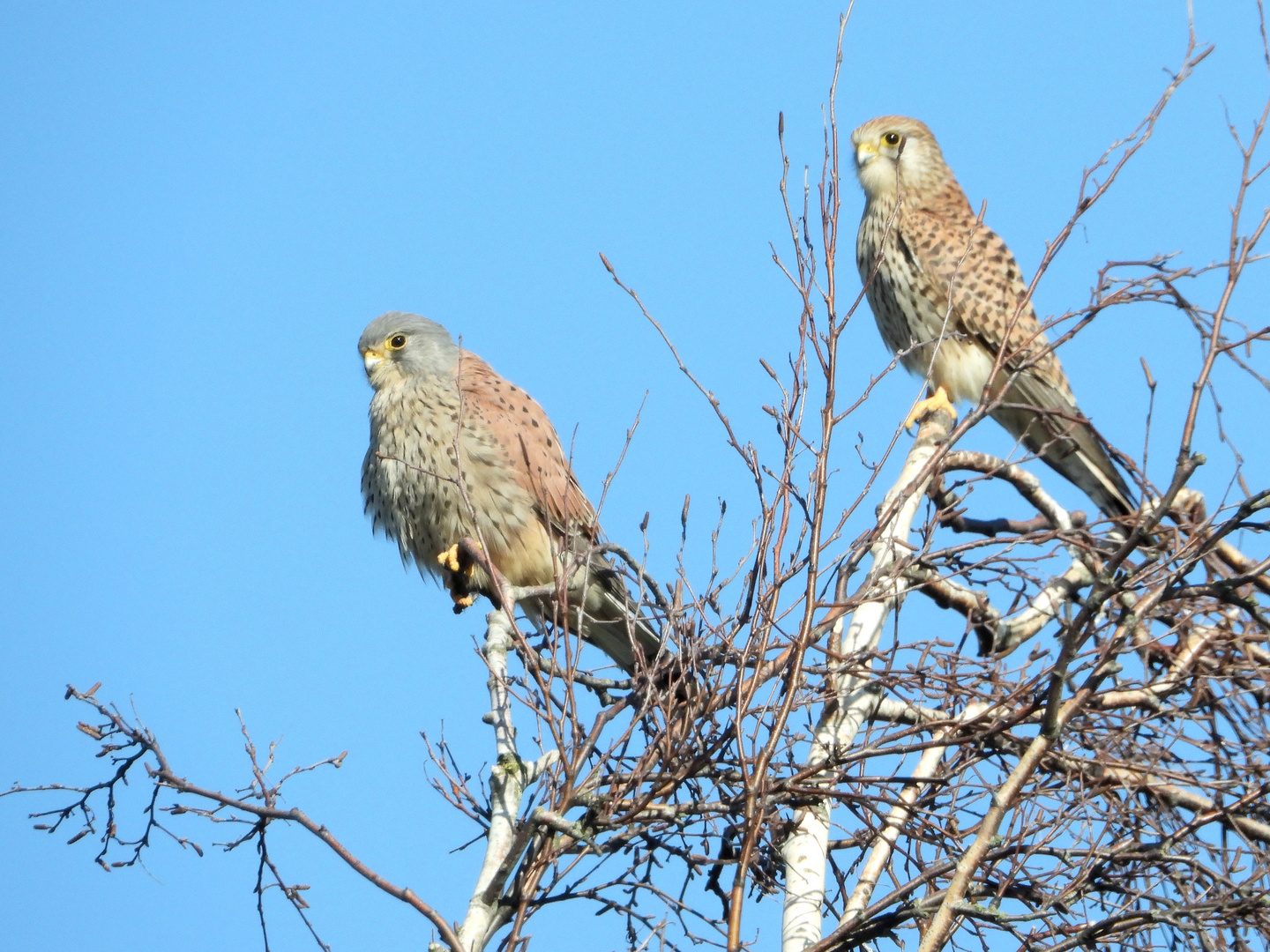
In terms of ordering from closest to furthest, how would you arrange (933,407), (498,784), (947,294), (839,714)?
(498,784) → (839,714) → (933,407) → (947,294)

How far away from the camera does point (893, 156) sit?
700cm

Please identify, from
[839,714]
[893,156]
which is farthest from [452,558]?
[893,156]

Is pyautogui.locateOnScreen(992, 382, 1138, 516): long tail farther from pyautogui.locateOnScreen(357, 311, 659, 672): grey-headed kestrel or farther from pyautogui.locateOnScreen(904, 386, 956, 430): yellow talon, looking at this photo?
pyautogui.locateOnScreen(357, 311, 659, 672): grey-headed kestrel

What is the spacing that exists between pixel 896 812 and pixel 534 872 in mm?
1452

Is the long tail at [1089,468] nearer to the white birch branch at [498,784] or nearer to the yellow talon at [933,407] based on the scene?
the yellow talon at [933,407]

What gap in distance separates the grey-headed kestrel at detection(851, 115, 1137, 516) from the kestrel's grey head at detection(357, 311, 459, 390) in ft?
6.32

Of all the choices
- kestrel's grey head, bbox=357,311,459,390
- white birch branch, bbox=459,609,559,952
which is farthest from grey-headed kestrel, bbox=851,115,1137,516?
white birch branch, bbox=459,609,559,952

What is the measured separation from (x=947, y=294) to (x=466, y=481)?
2.85 meters

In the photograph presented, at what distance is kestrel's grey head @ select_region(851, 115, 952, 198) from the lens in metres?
6.98

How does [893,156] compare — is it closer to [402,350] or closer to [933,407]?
[933,407]

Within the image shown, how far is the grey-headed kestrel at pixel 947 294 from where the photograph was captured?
5.90 meters

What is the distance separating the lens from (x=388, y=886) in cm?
261

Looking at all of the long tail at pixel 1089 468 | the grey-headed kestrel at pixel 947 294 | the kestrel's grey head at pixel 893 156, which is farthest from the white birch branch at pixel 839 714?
the kestrel's grey head at pixel 893 156

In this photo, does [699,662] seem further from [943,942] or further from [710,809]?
[943,942]
